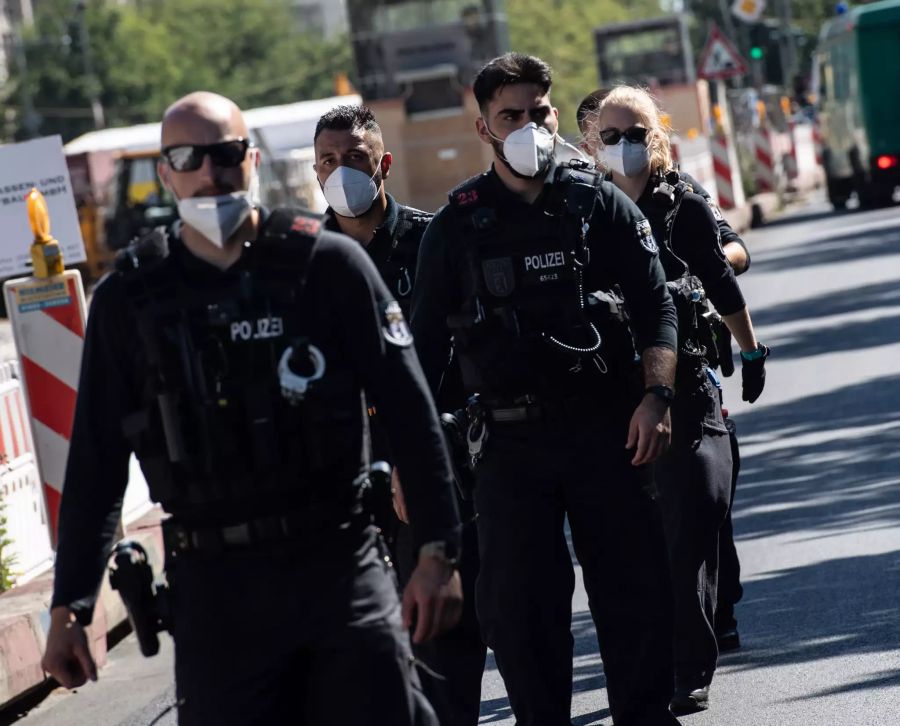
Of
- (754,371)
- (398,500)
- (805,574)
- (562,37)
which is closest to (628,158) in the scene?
(754,371)

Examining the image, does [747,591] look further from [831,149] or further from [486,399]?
[831,149]

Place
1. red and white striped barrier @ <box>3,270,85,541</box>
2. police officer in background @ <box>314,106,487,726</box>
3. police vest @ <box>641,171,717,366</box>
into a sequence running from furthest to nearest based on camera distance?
red and white striped barrier @ <box>3,270,85,541</box> → police vest @ <box>641,171,717,366</box> → police officer in background @ <box>314,106,487,726</box>

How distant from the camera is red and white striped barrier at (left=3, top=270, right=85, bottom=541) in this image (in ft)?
28.5

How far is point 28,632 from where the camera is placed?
25.5ft

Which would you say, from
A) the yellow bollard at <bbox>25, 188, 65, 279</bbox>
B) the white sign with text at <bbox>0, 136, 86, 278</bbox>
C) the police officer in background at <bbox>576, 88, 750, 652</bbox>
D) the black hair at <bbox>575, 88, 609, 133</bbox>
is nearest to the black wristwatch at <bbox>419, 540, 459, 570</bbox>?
the police officer in background at <bbox>576, 88, 750, 652</bbox>

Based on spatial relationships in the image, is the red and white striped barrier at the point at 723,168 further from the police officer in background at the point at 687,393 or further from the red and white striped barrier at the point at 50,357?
the police officer in background at the point at 687,393

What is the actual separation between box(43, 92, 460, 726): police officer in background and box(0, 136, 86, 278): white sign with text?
5.41 metres

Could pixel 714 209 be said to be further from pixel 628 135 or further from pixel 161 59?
pixel 161 59

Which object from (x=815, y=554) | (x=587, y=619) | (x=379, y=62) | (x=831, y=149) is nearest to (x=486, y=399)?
(x=587, y=619)

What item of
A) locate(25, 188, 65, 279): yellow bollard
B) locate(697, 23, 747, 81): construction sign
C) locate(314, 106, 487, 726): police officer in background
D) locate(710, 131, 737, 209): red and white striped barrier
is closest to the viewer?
locate(314, 106, 487, 726): police officer in background

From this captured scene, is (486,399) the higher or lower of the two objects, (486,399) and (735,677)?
the higher

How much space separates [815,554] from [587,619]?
1082 mm

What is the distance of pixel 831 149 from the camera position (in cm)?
3331

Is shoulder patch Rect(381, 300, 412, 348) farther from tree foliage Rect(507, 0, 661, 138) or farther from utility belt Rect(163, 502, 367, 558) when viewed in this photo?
tree foliage Rect(507, 0, 661, 138)
